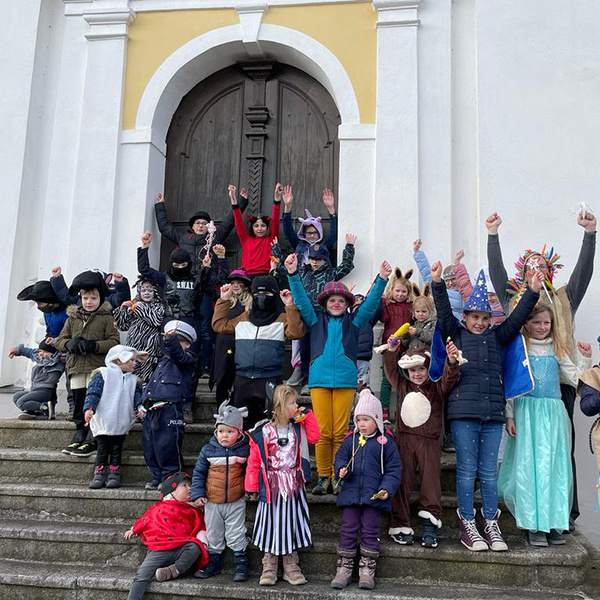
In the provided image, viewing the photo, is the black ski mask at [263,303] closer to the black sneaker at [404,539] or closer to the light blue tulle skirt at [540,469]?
the black sneaker at [404,539]

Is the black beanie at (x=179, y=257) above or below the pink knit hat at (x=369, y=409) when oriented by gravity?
above

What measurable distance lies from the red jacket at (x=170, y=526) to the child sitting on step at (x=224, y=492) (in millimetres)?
114

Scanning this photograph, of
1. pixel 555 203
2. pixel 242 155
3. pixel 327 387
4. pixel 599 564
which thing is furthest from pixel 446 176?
pixel 599 564

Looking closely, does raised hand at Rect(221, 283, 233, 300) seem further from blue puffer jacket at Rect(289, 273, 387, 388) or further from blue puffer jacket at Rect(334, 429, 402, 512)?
blue puffer jacket at Rect(334, 429, 402, 512)

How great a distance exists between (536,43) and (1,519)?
21.5ft

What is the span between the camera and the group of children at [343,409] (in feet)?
12.4

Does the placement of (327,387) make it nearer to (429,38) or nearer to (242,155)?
(242,155)

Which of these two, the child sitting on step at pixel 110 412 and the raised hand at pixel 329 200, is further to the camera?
the raised hand at pixel 329 200

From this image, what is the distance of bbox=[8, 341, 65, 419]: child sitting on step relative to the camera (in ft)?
17.7

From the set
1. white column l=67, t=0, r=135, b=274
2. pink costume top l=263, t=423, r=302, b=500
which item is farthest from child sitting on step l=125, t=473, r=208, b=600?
white column l=67, t=0, r=135, b=274

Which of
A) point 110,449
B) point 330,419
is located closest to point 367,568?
point 330,419

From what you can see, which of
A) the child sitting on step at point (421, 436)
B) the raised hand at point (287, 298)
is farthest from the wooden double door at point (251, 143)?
the child sitting on step at point (421, 436)

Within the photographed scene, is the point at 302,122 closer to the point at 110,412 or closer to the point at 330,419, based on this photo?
the point at 330,419

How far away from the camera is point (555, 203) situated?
598cm
